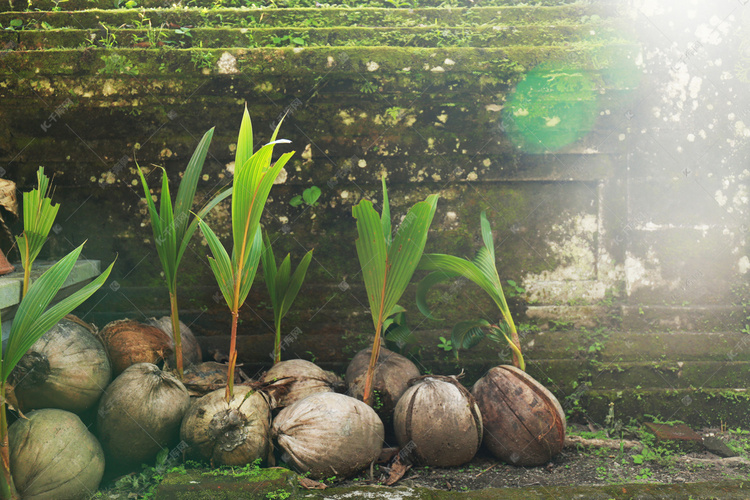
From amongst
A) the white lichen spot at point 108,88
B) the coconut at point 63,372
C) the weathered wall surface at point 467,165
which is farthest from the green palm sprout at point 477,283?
the white lichen spot at point 108,88

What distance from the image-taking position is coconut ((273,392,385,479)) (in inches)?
78.5

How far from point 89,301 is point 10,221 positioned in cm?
60

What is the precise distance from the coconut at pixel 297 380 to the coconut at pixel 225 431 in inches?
8.2

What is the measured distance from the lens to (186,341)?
104 inches

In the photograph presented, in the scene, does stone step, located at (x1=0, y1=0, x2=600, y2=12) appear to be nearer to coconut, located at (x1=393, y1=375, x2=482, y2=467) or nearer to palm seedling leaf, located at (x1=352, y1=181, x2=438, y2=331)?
palm seedling leaf, located at (x1=352, y1=181, x2=438, y2=331)

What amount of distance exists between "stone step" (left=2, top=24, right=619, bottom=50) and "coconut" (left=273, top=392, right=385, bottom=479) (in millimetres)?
2164

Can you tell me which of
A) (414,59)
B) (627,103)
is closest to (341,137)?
(414,59)

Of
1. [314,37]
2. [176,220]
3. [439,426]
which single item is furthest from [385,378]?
[314,37]

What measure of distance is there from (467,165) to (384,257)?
1.00 m

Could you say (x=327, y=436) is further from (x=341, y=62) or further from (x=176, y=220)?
(x=341, y=62)

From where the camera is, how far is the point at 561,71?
2.88 metres

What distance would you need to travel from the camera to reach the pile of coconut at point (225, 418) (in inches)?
74.7

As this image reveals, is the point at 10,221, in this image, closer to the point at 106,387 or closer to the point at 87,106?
the point at 87,106

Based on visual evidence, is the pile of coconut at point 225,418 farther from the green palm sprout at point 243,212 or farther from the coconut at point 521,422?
the green palm sprout at point 243,212
